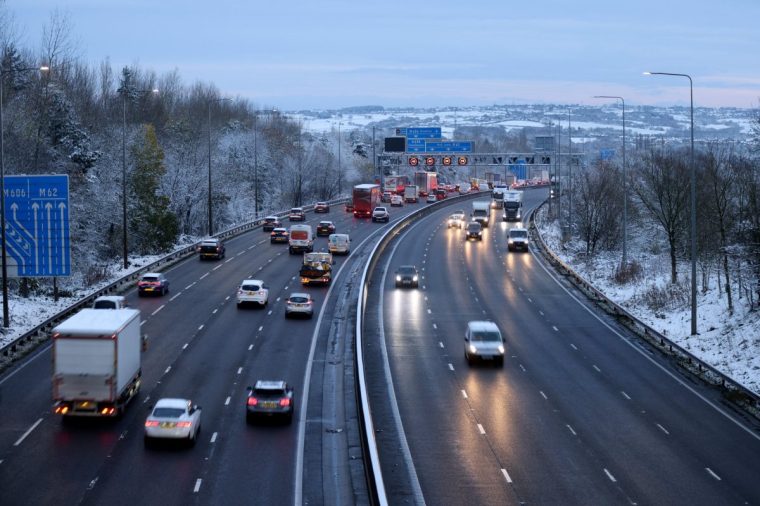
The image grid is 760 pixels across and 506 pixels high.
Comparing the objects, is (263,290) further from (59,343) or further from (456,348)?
(59,343)

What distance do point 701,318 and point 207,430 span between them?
91.3 feet

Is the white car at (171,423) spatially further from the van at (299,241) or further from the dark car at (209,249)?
the van at (299,241)

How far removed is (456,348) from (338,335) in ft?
17.7

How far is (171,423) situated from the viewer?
2498 cm

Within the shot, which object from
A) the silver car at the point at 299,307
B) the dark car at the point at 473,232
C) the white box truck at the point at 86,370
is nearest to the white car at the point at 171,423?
the white box truck at the point at 86,370

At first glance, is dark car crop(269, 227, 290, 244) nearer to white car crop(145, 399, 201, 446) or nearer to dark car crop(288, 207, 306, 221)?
dark car crop(288, 207, 306, 221)

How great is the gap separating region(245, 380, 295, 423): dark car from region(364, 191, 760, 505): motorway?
2887 millimetres

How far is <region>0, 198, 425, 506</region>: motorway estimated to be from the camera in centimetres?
2195

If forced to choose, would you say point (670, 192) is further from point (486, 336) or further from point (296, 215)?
point (296, 215)

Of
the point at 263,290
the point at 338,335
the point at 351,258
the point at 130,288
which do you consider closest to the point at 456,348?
the point at 338,335

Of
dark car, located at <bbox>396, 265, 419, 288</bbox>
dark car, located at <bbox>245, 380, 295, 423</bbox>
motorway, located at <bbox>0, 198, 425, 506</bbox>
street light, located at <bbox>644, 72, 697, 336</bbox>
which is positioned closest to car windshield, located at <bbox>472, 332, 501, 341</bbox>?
motorway, located at <bbox>0, 198, 425, 506</bbox>

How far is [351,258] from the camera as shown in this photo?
225ft

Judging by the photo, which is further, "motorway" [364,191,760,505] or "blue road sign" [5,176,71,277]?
"blue road sign" [5,176,71,277]

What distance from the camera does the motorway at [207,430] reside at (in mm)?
21953
